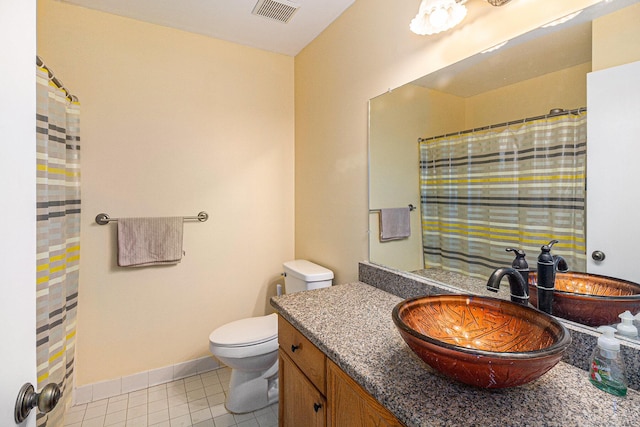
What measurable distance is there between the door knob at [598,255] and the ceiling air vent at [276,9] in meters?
1.88

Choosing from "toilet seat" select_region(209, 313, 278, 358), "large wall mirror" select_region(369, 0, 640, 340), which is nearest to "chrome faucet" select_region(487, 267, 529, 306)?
"large wall mirror" select_region(369, 0, 640, 340)

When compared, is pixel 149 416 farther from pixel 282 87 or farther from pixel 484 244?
pixel 282 87

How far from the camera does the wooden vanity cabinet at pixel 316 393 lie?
816 millimetres

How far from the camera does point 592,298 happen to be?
2.75 ft

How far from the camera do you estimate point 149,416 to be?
178 centimetres

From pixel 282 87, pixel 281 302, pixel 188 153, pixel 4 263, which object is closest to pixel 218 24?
pixel 282 87

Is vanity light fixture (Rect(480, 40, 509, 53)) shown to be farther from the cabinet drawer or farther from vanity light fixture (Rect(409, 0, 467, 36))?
the cabinet drawer

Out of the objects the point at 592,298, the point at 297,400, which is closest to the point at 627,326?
the point at 592,298

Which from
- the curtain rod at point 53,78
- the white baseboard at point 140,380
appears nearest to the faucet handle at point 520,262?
the curtain rod at point 53,78

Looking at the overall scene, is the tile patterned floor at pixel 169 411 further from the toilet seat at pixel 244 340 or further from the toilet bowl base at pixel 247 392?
the toilet seat at pixel 244 340

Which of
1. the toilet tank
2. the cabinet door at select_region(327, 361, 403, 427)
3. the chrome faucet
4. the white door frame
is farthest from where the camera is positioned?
the toilet tank

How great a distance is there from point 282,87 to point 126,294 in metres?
1.88

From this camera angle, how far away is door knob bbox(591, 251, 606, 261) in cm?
86

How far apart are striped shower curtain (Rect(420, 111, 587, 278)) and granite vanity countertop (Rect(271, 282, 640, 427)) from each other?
0.37m
